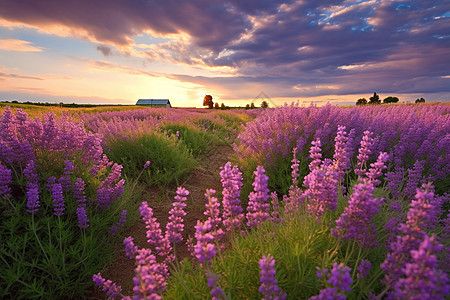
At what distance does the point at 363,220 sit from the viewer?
141cm

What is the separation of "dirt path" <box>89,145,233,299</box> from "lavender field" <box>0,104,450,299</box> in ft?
0.11

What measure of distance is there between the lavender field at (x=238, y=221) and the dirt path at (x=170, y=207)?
35mm

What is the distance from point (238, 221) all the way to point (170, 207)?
107 inches

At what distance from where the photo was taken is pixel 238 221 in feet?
5.98

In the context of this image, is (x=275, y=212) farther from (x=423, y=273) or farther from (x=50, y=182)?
(x=50, y=182)

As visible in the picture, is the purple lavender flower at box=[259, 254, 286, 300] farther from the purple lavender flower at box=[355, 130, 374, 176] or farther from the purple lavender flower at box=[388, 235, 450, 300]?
the purple lavender flower at box=[355, 130, 374, 176]

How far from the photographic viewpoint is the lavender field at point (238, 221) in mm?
1295

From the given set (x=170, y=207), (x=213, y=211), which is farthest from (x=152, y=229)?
(x=170, y=207)

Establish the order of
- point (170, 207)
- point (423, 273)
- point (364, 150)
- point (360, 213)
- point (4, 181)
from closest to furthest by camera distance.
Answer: point (423, 273)
point (360, 213)
point (364, 150)
point (4, 181)
point (170, 207)

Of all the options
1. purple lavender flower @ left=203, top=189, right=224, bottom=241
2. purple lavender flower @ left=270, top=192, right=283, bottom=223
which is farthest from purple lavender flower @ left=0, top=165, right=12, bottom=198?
purple lavender flower @ left=270, top=192, right=283, bottom=223

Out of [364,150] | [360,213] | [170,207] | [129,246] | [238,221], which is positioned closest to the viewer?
[360,213]

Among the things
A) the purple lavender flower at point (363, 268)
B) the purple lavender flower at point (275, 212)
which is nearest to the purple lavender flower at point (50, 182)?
the purple lavender flower at point (275, 212)

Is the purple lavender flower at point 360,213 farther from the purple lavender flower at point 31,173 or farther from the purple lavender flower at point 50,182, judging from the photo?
the purple lavender flower at point 31,173

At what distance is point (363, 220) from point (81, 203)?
2648mm
